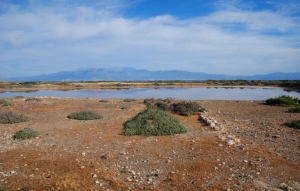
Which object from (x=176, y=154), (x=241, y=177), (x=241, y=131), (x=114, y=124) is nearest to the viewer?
(x=241, y=177)

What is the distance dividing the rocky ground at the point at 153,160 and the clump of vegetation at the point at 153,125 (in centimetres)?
48

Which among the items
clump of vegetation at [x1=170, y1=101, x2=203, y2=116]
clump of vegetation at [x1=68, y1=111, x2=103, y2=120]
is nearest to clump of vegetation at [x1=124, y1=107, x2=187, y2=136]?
clump of vegetation at [x1=68, y1=111, x2=103, y2=120]

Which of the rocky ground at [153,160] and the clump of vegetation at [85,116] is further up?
the clump of vegetation at [85,116]

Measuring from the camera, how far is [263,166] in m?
7.39

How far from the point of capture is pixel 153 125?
12.3 meters

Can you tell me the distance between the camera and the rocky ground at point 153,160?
6.49 meters

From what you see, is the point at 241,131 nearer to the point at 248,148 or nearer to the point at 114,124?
the point at 248,148

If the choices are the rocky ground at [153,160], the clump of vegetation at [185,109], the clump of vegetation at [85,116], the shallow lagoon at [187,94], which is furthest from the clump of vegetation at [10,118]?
the shallow lagoon at [187,94]

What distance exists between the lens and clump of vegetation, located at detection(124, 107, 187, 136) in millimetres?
11703

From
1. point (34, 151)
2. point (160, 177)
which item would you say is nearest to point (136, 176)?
point (160, 177)

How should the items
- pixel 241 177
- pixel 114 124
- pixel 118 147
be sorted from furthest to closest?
pixel 114 124, pixel 118 147, pixel 241 177

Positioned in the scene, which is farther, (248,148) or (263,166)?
(248,148)

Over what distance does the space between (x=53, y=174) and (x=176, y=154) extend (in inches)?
165

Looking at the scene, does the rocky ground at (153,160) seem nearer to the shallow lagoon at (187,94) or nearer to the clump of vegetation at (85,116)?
the clump of vegetation at (85,116)
